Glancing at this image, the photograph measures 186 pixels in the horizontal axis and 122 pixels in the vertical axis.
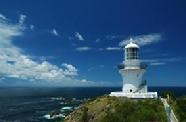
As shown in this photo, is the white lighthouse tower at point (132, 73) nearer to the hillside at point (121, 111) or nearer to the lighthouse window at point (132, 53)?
the lighthouse window at point (132, 53)

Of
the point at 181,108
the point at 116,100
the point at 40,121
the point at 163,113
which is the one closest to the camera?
the point at 163,113

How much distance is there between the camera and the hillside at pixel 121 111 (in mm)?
27828

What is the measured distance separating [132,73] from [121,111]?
6677 millimetres

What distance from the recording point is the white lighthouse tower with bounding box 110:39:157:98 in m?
35.2

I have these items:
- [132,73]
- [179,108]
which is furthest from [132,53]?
[179,108]

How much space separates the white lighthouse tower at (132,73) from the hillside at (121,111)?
1.83 meters

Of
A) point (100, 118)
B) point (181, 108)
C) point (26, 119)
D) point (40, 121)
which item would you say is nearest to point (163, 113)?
point (181, 108)

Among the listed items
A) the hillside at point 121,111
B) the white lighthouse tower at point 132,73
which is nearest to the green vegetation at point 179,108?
the hillside at point 121,111

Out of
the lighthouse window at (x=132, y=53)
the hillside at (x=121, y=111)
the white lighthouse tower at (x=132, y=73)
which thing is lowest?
the hillside at (x=121, y=111)

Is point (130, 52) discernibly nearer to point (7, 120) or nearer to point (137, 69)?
point (137, 69)

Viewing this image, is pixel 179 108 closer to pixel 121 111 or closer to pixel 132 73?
pixel 121 111

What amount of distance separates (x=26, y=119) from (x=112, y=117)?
35421mm

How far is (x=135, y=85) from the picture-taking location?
1416 inches

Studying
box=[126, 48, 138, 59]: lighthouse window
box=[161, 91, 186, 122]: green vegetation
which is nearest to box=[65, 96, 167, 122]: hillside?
box=[161, 91, 186, 122]: green vegetation
